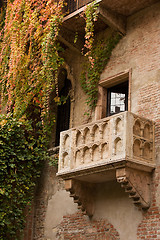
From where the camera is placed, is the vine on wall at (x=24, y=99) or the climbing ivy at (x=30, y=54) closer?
the vine on wall at (x=24, y=99)

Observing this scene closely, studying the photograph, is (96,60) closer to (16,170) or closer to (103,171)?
(103,171)

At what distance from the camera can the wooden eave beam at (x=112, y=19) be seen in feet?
33.3

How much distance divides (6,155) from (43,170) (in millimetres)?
1478

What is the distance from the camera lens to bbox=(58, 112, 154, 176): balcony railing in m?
8.07

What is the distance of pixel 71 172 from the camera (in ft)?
29.5

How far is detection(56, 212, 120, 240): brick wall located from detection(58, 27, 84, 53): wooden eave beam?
15.2 feet

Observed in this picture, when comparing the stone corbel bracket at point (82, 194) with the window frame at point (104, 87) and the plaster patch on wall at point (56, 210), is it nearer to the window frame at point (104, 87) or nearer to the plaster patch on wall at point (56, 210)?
the plaster patch on wall at point (56, 210)

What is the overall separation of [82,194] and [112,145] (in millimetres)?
1777

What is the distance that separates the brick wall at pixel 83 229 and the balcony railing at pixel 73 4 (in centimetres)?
523

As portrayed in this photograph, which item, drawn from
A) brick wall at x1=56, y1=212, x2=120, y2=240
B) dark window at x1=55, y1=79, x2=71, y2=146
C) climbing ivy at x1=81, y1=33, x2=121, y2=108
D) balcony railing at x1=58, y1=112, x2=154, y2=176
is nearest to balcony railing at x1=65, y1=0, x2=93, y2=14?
climbing ivy at x1=81, y1=33, x2=121, y2=108

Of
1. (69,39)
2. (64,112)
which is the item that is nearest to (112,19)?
(69,39)

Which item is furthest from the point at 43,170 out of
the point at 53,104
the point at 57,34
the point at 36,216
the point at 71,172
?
the point at 57,34

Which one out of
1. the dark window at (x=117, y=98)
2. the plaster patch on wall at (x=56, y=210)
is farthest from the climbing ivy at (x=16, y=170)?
the dark window at (x=117, y=98)

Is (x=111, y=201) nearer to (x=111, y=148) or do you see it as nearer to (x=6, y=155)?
(x=111, y=148)
